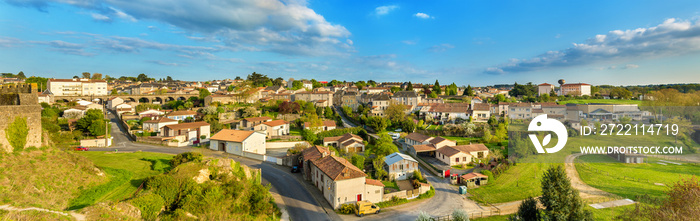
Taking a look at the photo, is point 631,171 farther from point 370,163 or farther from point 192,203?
point 192,203

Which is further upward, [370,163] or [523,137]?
[523,137]

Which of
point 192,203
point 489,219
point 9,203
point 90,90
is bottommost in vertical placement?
point 489,219

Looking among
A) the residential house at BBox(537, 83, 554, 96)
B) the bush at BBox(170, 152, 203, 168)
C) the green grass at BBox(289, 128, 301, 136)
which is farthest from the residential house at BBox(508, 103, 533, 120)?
the bush at BBox(170, 152, 203, 168)

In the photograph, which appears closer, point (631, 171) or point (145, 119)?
point (631, 171)

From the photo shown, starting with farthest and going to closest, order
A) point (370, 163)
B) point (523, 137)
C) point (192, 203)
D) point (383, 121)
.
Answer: point (383, 121), point (523, 137), point (370, 163), point (192, 203)

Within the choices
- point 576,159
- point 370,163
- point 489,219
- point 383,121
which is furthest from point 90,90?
point 576,159

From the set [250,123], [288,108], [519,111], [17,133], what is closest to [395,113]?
[288,108]

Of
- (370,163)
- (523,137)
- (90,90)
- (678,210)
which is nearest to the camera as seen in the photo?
(678,210)
